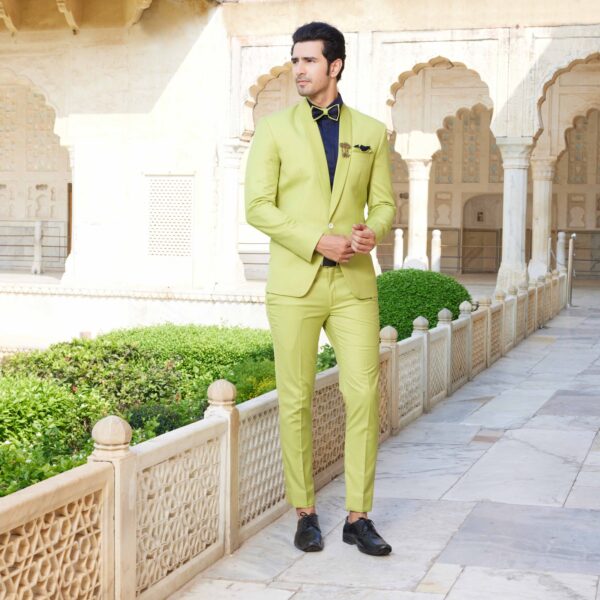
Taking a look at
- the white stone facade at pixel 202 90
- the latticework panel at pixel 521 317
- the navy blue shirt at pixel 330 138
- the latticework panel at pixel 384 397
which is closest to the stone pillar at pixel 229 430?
the navy blue shirt at pixel 330 138

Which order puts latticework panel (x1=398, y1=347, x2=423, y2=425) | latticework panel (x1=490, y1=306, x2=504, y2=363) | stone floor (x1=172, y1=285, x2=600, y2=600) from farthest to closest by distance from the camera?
latticework panel (x1=490, y1=306, x2=504, y2=363), latticework panel (x1=398, y1=347, x2=423, y2=425), stone floor (x1=172, y1=285, x2=600, y2=600)

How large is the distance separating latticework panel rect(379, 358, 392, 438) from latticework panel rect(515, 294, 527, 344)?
533 cm

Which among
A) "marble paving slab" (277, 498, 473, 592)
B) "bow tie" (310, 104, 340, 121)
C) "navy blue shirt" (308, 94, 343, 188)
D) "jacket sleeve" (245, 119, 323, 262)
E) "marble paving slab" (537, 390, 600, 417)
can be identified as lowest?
"marble paving slab" (277, 498, 473, 592)

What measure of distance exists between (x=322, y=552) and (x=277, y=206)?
Result: 1.15m

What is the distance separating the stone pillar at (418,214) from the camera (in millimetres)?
16250

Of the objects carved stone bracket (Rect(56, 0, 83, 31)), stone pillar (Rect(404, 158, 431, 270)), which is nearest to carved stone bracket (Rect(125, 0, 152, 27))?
carved stone bracket (Rect(56, 0, 83, 31))

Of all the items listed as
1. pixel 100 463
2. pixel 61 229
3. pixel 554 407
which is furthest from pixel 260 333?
pixel 61 229

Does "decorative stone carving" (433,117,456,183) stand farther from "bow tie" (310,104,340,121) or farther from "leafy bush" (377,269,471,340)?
"bow tie" (310,104,340,121)

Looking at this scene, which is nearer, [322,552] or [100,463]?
[100,463]

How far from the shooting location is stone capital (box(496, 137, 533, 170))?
13.9 meters

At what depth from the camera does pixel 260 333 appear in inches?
362

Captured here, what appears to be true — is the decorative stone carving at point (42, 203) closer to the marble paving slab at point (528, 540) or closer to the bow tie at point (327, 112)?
the marble paving slab at point (528, 540)

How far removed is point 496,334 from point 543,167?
893cm

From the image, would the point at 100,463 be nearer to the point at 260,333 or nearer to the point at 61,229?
the point at 260,333
